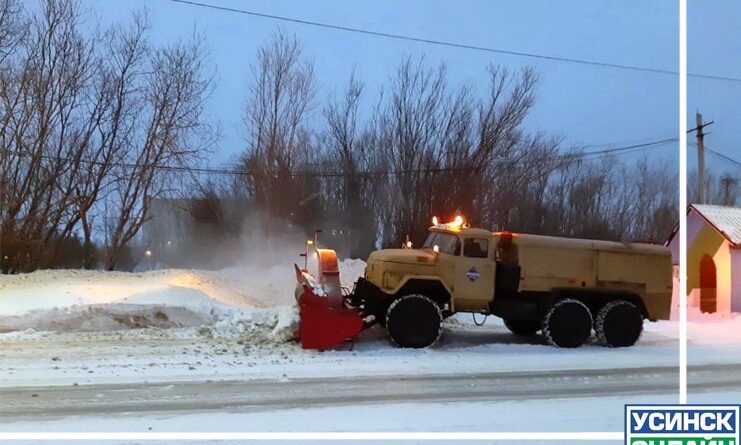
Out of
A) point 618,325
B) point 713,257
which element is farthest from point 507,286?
point 713,257

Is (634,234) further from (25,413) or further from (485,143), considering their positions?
(25,413)

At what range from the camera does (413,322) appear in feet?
40.0

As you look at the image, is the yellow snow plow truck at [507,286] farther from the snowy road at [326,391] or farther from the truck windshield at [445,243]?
the snowy road at [326,391]

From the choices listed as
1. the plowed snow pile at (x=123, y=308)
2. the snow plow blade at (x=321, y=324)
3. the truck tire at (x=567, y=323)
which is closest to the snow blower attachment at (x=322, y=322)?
the snow plow blade at (x=321, y=324)

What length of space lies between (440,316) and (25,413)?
7.48 m

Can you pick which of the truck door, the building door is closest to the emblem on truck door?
the truck door

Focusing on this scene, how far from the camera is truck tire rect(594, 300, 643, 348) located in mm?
13188

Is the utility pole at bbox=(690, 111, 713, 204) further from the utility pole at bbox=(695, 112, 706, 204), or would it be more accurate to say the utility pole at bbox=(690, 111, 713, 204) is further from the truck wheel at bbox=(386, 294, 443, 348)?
the truck wheel at bbox=(386, 294, 443, 348)

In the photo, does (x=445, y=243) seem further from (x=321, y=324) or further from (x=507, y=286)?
(x=321, y=324)

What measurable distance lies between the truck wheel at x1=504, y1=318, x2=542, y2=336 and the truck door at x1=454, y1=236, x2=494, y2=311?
2150 mm

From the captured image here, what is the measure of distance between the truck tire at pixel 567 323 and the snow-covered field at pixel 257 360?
363 mm

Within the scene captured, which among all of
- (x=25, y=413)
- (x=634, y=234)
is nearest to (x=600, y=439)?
(x=25, y=413)

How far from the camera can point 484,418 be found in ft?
22.6

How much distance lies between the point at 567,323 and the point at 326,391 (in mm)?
6546
